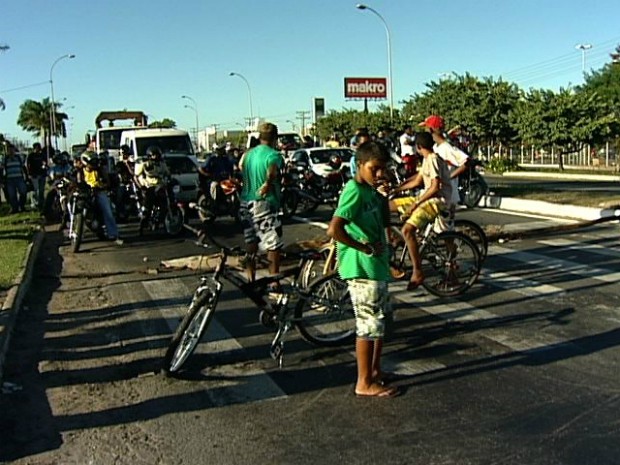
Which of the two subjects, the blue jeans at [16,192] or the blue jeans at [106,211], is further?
the blue jeans at [16,192]

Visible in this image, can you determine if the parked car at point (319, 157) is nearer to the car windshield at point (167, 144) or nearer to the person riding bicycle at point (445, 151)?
the car windshield at point (167, 144)

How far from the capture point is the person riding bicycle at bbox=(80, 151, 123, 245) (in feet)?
46.1

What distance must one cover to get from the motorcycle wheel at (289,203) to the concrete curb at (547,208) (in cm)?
439

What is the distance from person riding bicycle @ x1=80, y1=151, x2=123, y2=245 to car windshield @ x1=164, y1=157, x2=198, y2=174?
4788 millimetres

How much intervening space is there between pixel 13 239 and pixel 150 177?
2.75m

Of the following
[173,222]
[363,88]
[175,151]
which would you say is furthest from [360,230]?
[363,88]

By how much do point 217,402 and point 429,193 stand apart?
3.65m

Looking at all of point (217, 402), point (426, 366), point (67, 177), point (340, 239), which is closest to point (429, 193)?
point (426, 366)

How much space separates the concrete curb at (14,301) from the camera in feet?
23.1

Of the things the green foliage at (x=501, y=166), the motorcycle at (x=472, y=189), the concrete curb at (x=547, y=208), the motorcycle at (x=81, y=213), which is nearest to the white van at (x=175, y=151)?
the motorcycle at (x=81, y=213)

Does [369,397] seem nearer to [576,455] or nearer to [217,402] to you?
[217,402]

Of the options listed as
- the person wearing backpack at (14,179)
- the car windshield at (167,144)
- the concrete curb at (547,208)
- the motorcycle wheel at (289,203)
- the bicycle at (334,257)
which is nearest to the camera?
the bicycle at (334,257)

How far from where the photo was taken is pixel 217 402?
18.1ft

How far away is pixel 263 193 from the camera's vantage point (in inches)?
329
